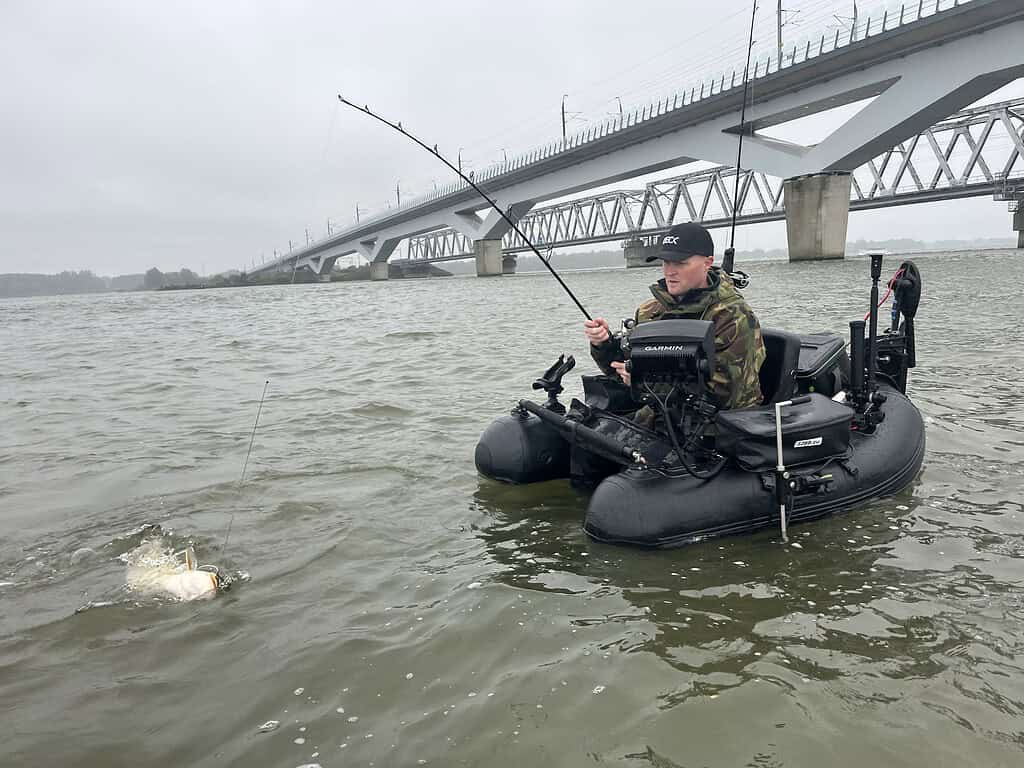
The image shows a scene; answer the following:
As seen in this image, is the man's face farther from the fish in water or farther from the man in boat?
the fish in water

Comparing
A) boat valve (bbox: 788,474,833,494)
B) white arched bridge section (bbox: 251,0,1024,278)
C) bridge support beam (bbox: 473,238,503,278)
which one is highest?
white arched bridge section (bbox: 251,0,1024,278)

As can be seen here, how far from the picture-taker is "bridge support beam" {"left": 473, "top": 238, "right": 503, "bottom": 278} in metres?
70.3

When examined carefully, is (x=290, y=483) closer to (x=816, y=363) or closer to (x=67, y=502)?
(x=67, y=502)

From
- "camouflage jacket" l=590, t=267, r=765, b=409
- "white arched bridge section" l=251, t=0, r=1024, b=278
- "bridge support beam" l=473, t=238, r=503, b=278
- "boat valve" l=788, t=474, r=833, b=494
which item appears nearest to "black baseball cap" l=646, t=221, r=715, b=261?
"camouflage jacket" l=590, t=267, r=765, b=409

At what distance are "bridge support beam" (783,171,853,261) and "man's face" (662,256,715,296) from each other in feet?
127

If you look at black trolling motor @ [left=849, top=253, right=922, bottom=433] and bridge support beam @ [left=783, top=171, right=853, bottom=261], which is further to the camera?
bridge support beam @ [left=783, top=171, right=853, bottom=261]

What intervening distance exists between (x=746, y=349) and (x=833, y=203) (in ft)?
130

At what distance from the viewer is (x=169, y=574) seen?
384cm

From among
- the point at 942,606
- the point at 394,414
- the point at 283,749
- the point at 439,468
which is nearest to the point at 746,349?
the point at 942,606

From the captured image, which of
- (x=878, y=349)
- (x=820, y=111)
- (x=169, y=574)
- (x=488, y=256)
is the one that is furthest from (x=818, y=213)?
(x=169, y=574)

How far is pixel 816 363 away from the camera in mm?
5047

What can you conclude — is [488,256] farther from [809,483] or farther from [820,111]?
[809,483]

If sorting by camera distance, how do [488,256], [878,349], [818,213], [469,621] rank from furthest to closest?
[488,256], [818,213], [878,349], [469,621]

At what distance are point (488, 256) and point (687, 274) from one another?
2652 inches
